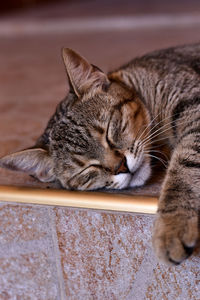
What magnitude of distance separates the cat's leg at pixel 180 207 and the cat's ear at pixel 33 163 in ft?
1.43

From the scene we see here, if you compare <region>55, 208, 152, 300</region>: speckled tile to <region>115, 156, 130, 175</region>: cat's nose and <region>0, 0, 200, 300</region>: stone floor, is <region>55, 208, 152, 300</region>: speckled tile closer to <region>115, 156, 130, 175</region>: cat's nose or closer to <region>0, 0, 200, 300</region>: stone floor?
<region>0, 0, 200, 300</region>: stone floor

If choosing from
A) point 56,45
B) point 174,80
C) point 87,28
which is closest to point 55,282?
point 174,80

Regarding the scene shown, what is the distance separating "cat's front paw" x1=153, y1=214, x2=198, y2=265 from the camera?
0.97m

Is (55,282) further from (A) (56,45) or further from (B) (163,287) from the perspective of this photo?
(A) (56,45)

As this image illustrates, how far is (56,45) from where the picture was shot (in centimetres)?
439

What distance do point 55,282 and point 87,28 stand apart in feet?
A: 15.1

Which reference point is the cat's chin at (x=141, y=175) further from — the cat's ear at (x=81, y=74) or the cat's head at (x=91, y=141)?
the cat's ear at (x=81, y=74)

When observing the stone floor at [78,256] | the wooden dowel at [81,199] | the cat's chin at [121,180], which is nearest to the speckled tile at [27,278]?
the stone floor at [78,256]

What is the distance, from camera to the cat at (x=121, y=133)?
47.0 inches

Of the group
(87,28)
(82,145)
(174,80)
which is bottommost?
(87,28)

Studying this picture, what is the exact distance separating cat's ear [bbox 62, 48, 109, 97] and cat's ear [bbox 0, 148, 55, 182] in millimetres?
253

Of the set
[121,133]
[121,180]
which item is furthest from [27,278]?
[121,133]

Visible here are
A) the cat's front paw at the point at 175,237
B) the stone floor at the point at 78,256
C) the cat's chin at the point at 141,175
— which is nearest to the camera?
the cat's front paw at the point at 175,237

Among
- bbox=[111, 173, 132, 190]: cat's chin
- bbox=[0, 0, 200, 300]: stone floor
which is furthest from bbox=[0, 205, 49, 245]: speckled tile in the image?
bbox=[111, 173, 132, 190]: cat's chin
